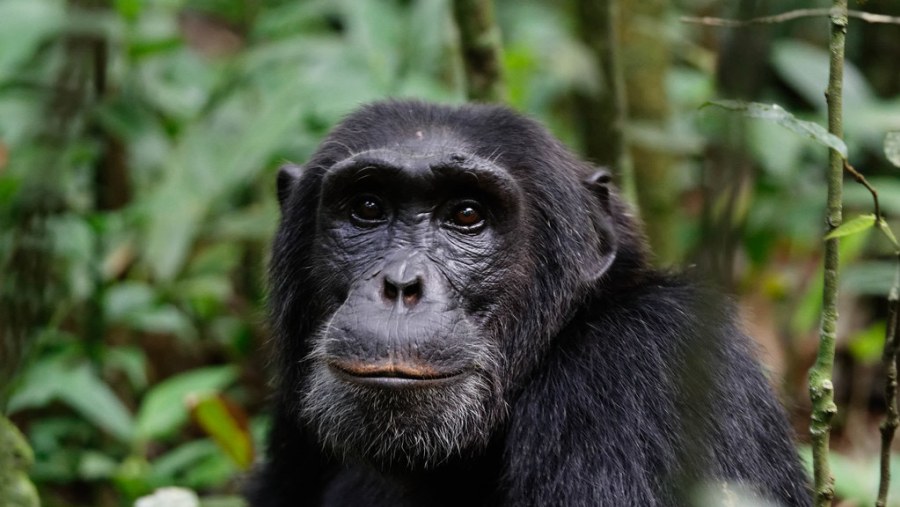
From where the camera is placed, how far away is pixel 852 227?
10.6 feet

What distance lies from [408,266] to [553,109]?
17.3 ft

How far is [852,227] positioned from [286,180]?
282 cm

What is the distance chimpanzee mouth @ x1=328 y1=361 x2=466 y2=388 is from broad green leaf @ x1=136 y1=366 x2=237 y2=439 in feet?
8.16

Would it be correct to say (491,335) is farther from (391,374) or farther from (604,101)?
(604,101)

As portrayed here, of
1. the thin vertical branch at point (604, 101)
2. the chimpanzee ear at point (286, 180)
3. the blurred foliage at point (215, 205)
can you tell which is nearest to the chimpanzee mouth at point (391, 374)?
the chimpanzee ear at point (286, 180)

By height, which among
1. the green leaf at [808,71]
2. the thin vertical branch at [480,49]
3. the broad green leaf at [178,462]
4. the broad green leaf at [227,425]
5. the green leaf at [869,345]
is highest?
the thin vertical branch at [480,49]

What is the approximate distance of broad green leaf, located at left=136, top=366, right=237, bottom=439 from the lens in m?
6.39

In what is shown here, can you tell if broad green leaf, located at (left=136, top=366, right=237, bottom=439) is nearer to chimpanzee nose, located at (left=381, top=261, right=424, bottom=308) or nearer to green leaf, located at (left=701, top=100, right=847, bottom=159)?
chimpanzee nose, located at (left=381, top=261, right=424, bottom=308)

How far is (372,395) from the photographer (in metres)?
4.14

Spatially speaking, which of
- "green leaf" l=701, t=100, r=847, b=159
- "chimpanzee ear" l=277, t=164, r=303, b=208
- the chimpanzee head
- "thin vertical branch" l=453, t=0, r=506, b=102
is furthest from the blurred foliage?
"green leaf" l=701, t=100, r=847, b=159

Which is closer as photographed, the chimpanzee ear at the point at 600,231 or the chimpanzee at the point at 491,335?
the chimpanzee at the point at 491,335

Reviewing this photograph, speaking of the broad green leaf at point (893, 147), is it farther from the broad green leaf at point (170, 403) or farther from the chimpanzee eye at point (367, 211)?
the broad green leaf at point (170, 403)

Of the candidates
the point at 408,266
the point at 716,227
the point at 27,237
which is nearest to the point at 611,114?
the point at 408,266

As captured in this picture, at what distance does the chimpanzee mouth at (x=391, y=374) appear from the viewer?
407cm
